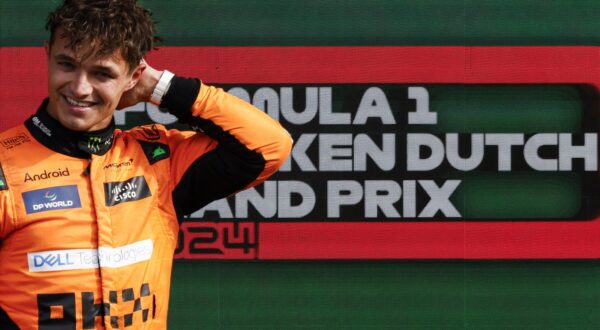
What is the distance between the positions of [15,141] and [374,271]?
5.55ft

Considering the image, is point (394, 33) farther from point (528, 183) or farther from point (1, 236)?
point (1, 236)

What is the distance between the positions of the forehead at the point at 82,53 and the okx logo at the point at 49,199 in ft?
0.70

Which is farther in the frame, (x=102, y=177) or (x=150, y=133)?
(x=150, y=133)

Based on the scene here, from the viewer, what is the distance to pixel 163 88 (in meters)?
1.66

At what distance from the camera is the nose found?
146cm

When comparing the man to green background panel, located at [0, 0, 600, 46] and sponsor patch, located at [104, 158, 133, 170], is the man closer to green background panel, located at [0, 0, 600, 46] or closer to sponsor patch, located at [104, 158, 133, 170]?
sponsor patch, located at [104, 158, 133, 170]

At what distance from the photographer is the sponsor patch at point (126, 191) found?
1544mm

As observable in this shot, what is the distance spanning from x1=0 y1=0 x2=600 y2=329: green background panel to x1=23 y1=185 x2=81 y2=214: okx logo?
1.52 meters

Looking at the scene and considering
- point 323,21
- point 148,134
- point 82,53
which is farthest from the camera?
point 323,21

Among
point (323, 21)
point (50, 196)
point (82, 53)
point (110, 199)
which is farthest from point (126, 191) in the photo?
point (323, 21)

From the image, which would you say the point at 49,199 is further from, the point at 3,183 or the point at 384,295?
the point at 384,295

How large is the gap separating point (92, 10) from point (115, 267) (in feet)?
1.38

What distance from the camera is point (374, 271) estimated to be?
3014mm

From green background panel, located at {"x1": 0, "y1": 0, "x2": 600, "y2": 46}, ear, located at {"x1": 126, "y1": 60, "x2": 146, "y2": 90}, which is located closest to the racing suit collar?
ear, located at {"x1": 126, "y1": 60, "x2": 146, "y2": 90}
